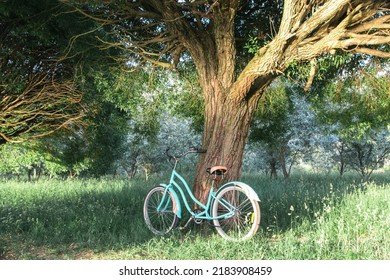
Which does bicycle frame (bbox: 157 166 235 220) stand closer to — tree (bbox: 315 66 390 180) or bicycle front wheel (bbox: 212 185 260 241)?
bicycle front wheel (bbox: 212 185 260 241)

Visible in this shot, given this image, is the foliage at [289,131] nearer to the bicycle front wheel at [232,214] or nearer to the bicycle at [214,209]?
the bicycle at [214,209]

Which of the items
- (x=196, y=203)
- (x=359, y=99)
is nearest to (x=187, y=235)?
(x=196, y=203)

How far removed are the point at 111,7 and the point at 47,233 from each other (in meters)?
4.85

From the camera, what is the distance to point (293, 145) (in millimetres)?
22891

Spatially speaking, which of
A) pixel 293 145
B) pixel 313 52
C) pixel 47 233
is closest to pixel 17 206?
pixel 47 233

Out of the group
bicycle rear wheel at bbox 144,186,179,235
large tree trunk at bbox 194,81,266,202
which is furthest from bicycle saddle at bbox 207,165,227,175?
bicycle rear wheel at bbox 144,186,179,235

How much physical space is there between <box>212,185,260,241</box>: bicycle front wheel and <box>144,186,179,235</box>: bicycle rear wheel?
33.1 inches

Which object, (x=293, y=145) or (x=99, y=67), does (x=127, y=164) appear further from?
(x=99, y=67)

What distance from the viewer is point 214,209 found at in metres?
6.72

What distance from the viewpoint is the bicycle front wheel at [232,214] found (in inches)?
245

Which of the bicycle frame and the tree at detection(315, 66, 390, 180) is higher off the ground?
the tree at detection(315, 66, 390, 180)

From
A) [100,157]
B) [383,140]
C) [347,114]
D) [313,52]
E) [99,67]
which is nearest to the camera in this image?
[313,52]

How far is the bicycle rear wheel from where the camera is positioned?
7367 millimetres

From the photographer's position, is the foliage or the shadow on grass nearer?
the shadow on grass
